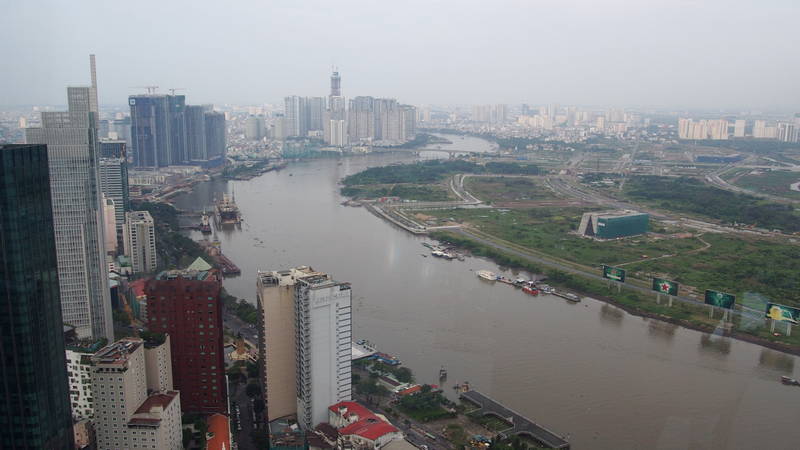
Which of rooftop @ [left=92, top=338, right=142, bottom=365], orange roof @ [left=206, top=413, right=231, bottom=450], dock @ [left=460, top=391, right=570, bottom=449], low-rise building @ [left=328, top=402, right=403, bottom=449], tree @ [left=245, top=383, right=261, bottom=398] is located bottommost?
dock @ [left=460, top=391, right=570, bottom=449]

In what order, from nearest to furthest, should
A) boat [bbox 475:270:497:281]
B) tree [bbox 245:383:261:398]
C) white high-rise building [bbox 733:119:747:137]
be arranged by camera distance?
tree [bbox 245:383:261:398], boat [bbox 475:270:497:281], white high-rise building [bbox 733:119:747:137]

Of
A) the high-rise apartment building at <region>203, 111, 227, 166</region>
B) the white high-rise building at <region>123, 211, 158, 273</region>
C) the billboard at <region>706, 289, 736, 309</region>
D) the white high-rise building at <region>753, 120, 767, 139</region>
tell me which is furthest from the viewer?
the white high-rise building at <region>753, 120, 767, 139</region>

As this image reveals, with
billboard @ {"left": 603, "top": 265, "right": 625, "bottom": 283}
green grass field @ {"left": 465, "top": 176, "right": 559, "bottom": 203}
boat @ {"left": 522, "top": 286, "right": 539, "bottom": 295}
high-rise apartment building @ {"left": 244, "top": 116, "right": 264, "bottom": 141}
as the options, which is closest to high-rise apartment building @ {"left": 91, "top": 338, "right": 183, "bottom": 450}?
boat @ {"left": 522, "top": 286, "right": 539, "bottom": 295}

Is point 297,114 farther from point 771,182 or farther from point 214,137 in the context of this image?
point 771,182

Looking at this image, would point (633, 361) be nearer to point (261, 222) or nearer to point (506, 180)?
point (261, 222)

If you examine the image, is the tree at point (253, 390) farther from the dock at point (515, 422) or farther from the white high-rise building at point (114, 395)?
the dock at point (515, 422)

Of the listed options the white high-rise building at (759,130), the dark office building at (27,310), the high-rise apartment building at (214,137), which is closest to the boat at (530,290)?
the dark office building at (27,310)

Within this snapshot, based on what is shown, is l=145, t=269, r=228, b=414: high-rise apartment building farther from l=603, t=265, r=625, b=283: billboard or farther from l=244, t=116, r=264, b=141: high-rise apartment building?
l=244, t=116, r=264, b=141: high-rise apartment building
